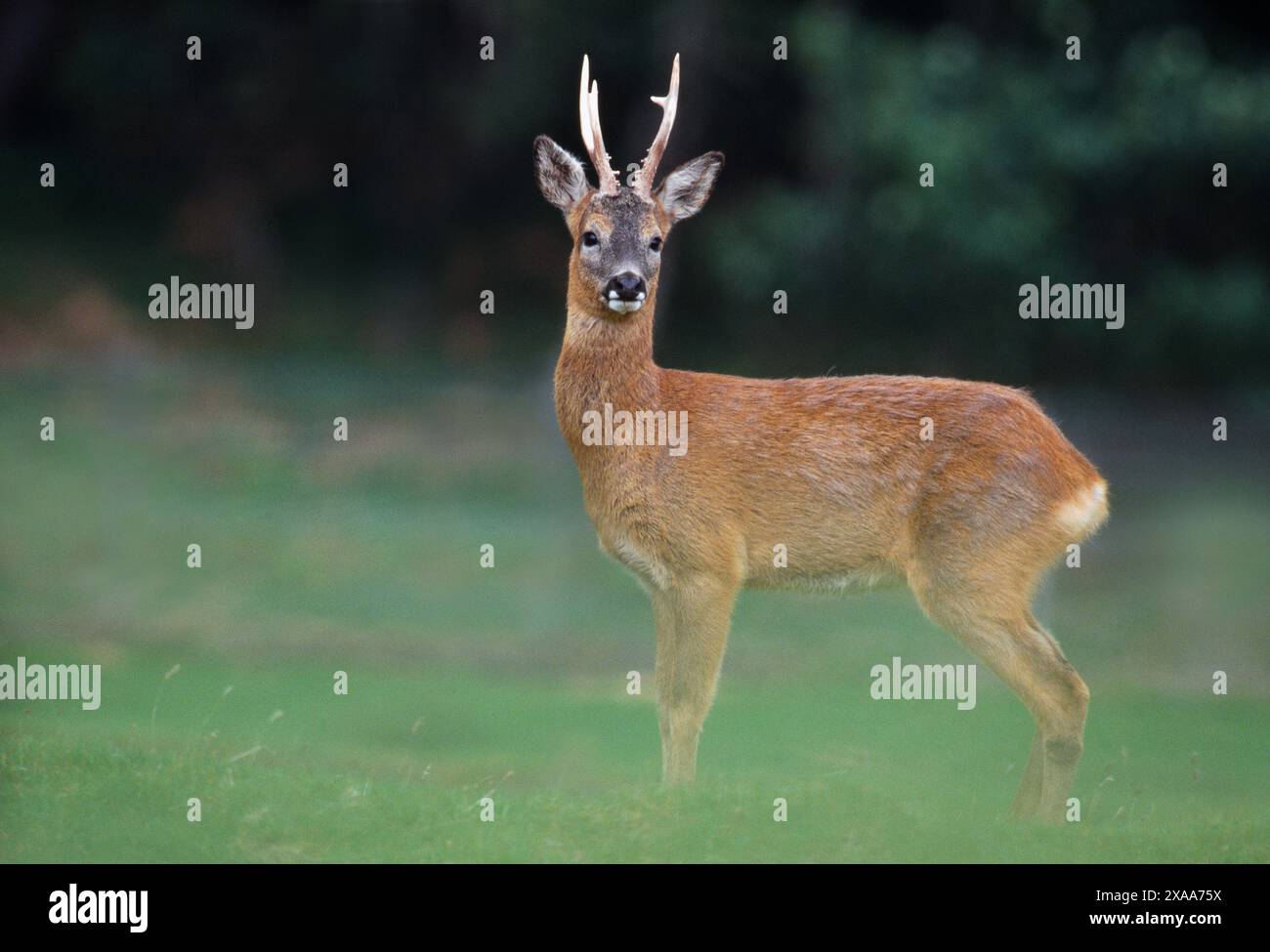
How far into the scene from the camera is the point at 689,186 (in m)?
8.82

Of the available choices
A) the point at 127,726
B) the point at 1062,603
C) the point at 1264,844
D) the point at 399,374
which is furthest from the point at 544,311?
the point at 1264,844

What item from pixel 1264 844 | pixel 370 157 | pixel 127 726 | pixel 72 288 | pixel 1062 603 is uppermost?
pixel 370 157

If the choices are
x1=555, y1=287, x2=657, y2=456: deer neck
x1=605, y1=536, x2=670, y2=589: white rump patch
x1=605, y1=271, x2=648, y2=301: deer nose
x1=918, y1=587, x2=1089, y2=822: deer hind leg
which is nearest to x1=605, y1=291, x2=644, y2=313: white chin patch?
x1=605, y1=271, x2=648, y2=301: deer nose

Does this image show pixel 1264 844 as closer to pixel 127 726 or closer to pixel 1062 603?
pixel 127 726

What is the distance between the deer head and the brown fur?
3cm

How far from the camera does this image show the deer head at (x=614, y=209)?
8.38m

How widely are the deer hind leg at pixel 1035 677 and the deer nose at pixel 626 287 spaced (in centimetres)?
189

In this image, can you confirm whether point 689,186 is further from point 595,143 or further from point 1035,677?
point 1035,677

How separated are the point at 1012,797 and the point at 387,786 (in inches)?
110

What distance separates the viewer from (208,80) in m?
23.4

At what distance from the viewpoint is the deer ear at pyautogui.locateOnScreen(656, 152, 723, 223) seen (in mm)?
8727

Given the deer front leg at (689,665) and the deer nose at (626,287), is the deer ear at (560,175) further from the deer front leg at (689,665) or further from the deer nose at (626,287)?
the deer front leg at (689,665)

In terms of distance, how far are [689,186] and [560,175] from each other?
600 mm

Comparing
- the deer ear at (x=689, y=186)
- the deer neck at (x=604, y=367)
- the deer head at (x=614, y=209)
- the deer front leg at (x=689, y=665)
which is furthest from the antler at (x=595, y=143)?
the deer front leg at (x=689, y=665)
